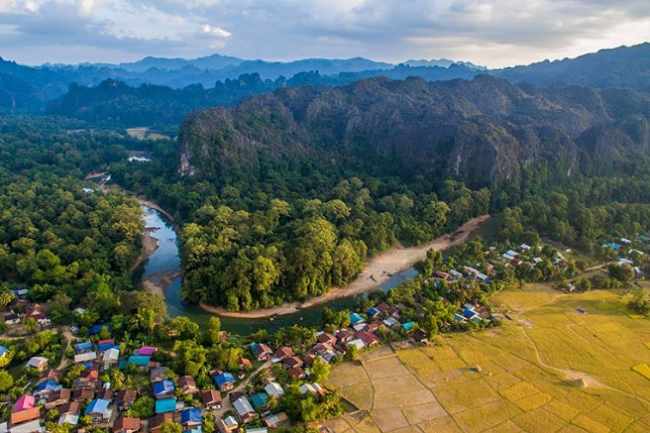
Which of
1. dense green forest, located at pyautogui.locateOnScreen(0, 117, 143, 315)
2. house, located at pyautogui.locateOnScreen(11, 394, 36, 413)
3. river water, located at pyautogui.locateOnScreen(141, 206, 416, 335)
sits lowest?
river water, located at pyautogui.locateOnScreen(141, 206, 416, 335)

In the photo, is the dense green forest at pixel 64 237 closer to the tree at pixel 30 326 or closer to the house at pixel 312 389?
the tree at pixel 30 326

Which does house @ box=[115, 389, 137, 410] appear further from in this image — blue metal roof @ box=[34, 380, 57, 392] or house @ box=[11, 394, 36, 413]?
house @ box=[11, 394, 36, 413]

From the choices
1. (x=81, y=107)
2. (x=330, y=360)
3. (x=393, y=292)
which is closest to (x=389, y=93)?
(x=393, y=292)

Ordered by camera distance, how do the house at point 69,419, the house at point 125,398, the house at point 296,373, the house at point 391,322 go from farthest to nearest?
the house at point 391,322, the house at point 296,373, the house at point 125,398, the house at point 69,419

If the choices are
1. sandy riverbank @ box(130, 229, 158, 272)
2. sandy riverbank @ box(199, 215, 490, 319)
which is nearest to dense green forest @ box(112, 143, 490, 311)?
sandy riverbank @ box(199, 215, 490, 319)

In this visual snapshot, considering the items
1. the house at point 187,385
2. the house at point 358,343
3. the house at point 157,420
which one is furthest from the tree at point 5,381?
the house at point 358,343

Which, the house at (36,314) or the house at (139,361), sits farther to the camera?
the house at (36,314)

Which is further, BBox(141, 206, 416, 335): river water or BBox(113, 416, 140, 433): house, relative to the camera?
BBox(141, 206, 416, 335): river water
